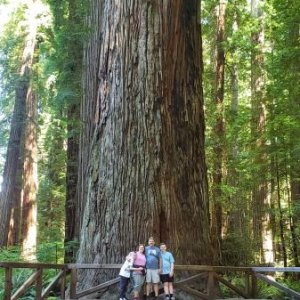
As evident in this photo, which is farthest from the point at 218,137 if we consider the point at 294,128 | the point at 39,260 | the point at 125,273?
the point at 125,273

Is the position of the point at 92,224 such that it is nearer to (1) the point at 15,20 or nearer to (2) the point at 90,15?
(2) the point at 90,15

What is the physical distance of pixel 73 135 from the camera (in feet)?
41.1

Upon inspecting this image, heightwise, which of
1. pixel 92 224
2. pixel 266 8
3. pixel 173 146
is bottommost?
pixel 92 224

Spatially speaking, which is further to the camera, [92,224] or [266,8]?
[266,8]

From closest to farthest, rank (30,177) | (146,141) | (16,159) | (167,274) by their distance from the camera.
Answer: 1. (167,274)
2. (146,141)
3. (16,159)
4. (30,177)

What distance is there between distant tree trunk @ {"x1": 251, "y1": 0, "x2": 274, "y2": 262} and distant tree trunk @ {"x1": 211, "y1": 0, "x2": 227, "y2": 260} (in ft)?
3.72

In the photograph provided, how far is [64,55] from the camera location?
11852 millimetres

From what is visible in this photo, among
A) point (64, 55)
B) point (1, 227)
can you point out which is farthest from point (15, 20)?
point (64, 55)

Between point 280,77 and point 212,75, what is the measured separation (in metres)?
4.54

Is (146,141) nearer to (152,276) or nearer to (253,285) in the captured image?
(152,276)

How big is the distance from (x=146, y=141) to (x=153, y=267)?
87.2 inches

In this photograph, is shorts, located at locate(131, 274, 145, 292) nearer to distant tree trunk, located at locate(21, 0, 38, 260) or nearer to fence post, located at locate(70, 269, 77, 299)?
fence post, located at locate(70, 269, 77, 299)

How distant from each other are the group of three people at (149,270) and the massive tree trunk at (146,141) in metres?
0.50

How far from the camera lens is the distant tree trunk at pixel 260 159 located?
15332 millimetres
